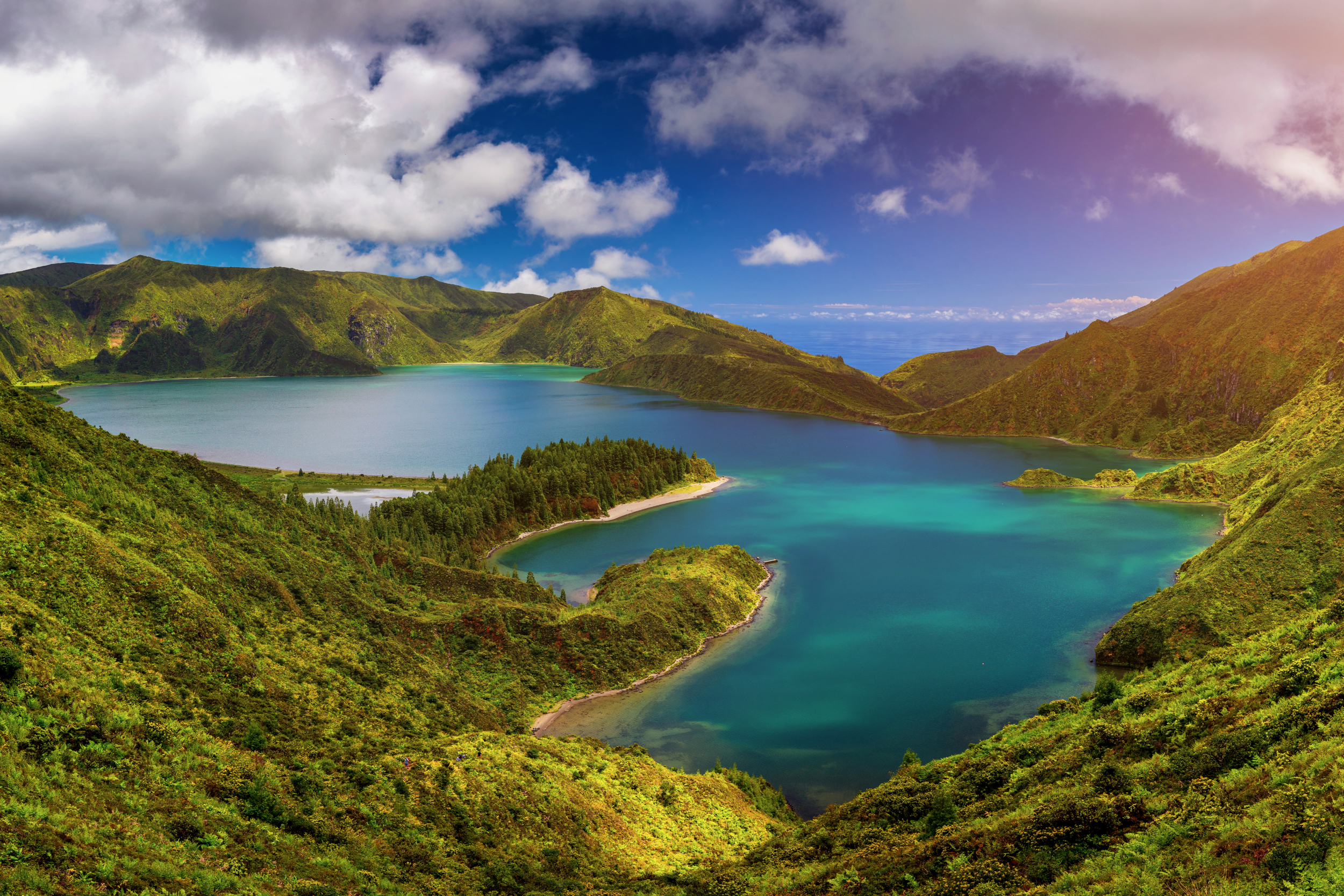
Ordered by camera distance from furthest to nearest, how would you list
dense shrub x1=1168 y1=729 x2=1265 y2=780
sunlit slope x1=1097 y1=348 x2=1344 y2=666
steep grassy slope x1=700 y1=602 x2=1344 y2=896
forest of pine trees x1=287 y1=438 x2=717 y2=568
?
forest of pine trees x1=287 y1=438 x2=717 y2=568 < sunlit slope x1=1097 y1=348 x2=1344 y2=666 < dense shrub x1=1168 y1=729 x2=1265 y2=780 < steep grassy slope x1=700 y1=602 x2=1344 y2=896

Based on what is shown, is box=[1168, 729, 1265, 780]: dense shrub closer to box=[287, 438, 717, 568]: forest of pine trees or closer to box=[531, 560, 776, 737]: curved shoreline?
box=[531, 560, 776, 737]: curved shoreline

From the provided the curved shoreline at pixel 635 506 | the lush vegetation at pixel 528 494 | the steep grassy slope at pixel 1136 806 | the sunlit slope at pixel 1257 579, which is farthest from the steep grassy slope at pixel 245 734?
the curved shoreline at pixel 635 506

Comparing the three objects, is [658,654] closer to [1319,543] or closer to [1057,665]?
[1057,665]

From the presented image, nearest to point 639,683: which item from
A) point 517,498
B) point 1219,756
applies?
point 1219,756

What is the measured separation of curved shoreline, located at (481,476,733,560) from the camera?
122250mm

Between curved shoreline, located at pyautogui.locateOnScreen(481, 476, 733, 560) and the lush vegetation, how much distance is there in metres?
1.00

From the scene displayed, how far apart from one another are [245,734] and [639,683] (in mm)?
43472

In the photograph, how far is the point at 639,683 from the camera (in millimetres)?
68375

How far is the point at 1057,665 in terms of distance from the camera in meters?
71.1

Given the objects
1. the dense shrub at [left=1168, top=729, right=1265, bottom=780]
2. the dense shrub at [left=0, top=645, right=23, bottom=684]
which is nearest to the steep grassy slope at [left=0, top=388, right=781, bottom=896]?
the dense shrub at [left=0, top=645, right=23, bottom=684]

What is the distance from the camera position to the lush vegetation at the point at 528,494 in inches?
4328

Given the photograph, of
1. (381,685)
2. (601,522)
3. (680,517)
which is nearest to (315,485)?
(601,522)

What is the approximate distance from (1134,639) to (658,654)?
4662 cm

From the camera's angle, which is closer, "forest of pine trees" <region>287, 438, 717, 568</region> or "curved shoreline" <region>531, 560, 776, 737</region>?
"curved shoreline" <region>531, 560, 776, 737</region>
